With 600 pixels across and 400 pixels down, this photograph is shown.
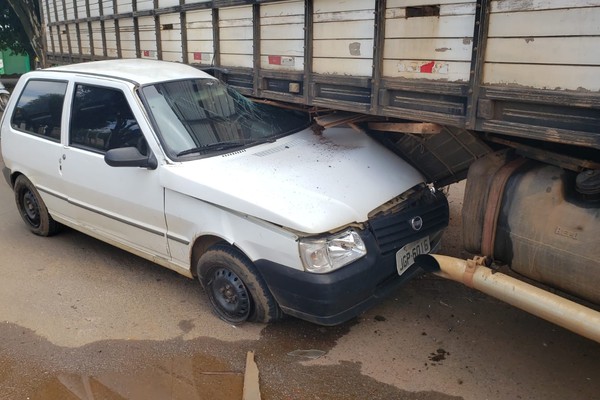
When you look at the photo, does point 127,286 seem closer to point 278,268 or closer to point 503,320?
point 278,268

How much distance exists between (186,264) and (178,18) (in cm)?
301

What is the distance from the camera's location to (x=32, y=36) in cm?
1364

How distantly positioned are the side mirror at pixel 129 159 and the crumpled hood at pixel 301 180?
Answer: 0.44ft

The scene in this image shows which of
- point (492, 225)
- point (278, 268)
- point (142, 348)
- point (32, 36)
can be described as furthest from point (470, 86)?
point (32, 36)

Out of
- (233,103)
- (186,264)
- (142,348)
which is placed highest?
(233,103)

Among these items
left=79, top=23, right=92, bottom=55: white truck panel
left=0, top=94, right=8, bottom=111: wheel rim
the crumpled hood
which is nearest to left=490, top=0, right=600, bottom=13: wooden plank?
the crumpled hood

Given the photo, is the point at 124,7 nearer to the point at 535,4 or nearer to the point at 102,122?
the point at 102,122

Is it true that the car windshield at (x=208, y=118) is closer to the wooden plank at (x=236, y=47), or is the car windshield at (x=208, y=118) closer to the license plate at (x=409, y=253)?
the wooden plank at (x=236, y=47)

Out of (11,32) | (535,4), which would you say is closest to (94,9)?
(535,4)

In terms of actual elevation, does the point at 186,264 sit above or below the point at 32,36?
below

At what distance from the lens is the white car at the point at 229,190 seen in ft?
9.91

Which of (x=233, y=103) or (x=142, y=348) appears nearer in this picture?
(x=142, y=348)

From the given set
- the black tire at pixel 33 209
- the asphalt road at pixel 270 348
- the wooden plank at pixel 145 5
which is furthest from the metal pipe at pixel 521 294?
the wooden plank at pixel 145 5

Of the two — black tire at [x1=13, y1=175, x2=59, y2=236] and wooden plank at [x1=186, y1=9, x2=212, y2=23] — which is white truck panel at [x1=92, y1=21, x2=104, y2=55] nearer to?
wooden plank at [x1=186, y1=9, x2=212, y2=23]
